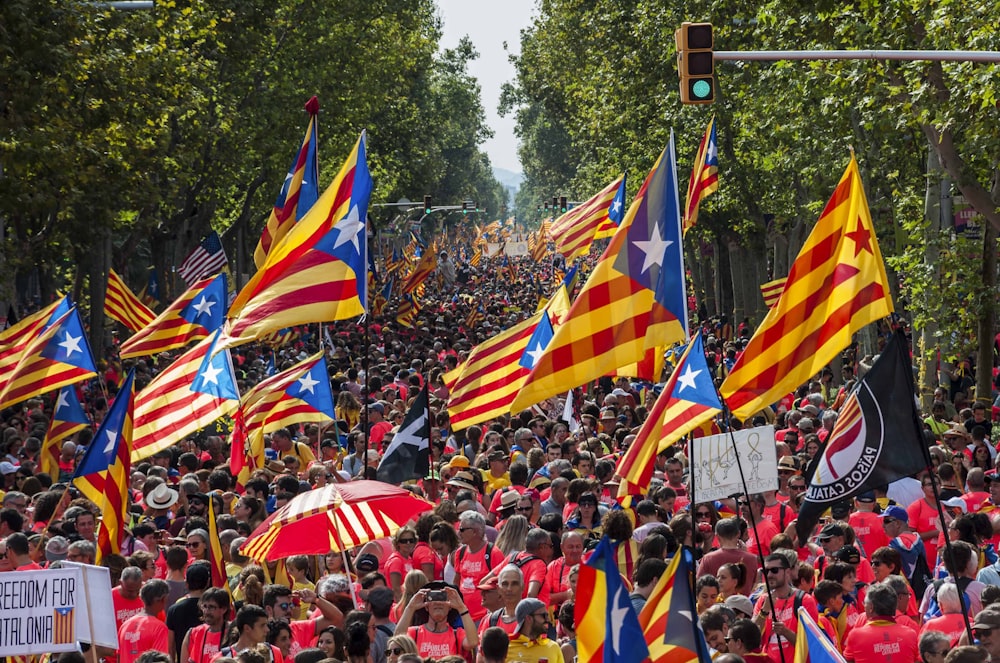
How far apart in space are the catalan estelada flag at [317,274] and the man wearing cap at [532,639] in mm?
4435

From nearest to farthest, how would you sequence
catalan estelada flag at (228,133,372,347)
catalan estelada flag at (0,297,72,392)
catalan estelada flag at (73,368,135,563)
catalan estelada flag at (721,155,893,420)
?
catalan estelada flag at (721,155,893,420), catalan estelada flag at (73,368,135,563), catalan estelada flag at (228,133,372,347), catalan estelada flag at (0,297,72,392)

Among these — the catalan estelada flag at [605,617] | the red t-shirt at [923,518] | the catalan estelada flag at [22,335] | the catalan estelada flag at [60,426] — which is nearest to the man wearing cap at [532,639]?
the catalan estelada flag at [605,617]

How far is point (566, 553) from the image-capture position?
1041 cm

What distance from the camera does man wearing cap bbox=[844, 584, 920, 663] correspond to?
8.59 m

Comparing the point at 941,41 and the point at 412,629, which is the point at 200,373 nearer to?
the point at 412,629

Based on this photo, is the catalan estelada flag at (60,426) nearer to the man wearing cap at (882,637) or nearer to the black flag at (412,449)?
the black flag at (412,449)

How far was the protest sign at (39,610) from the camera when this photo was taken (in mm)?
7805

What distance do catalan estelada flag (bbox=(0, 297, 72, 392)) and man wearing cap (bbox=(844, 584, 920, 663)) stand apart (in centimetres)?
1071

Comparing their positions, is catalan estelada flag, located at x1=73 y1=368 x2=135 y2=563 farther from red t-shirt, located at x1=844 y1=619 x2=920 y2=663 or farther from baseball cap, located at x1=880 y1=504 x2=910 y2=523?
baseball cap, located at x1=880 y1=504 x2=910 y2=523

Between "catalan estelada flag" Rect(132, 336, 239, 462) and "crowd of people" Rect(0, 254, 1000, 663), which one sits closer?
"crowd of people" Rect(0, 254, 1000, 663)

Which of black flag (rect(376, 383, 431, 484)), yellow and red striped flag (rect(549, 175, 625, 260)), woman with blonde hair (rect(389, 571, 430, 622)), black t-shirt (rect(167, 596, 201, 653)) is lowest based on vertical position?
black t-shirt (rect(167, 596, 201, 653))

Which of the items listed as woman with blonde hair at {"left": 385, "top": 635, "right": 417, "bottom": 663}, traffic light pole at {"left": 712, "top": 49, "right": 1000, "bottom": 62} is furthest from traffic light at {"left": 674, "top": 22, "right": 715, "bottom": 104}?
woman with blonde hair at {"left": 385, "top": 635, "right": 417, "bottom": 663}

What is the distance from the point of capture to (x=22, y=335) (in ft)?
60.0

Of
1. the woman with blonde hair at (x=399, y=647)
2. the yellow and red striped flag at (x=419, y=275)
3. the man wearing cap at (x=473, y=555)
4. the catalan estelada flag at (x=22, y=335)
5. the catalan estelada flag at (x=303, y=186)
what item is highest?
the yellow and red striped flag at (x=419, y=275)
